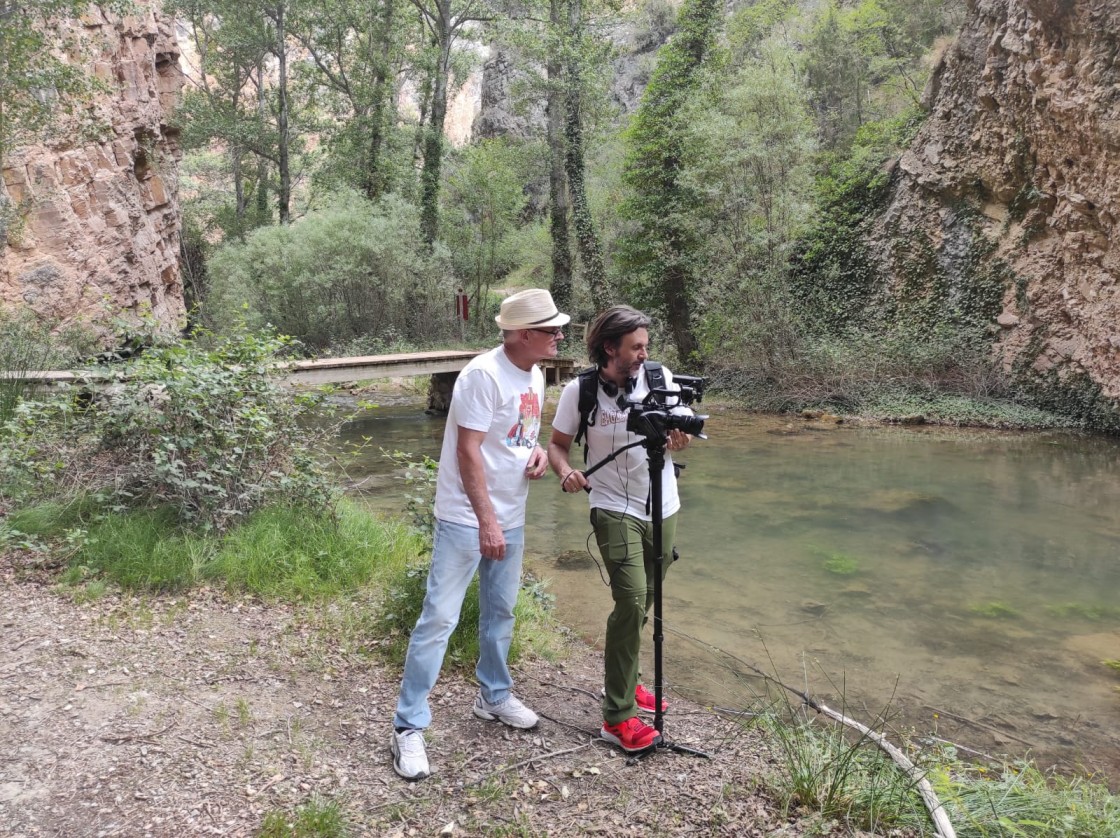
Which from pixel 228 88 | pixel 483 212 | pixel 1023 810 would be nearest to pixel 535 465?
pixel 1023 810

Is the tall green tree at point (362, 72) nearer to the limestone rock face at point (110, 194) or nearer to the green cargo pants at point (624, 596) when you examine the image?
the limestone rock face at point (110, 194)

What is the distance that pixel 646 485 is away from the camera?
115 inches

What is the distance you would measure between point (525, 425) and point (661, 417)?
1.74 ft

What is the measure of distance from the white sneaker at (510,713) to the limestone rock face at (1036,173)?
1318 centimetres

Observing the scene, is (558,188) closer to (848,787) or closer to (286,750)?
(286,750)

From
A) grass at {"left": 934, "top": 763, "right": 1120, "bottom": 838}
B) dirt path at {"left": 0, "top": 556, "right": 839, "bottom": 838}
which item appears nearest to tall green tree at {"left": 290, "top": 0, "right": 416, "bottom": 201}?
dirt path at {"left": 0, "top": 556, "right": 839, "bottom": 838}

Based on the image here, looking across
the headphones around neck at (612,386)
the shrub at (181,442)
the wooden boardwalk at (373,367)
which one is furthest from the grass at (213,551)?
the wooden boardwalk at (373,367)

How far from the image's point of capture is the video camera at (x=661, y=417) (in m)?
2.68

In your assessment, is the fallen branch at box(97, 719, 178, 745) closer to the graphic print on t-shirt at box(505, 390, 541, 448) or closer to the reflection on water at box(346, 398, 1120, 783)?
the graphic print on t-shirt at box(505, 390, 541, 448)

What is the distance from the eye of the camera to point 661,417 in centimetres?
267

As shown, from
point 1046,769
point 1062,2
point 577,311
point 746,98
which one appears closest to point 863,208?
point 746,98

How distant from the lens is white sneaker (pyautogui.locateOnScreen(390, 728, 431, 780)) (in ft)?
8.73

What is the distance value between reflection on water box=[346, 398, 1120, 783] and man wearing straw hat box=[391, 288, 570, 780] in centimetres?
194

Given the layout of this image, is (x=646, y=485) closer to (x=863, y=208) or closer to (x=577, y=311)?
(x=863, y=208)
